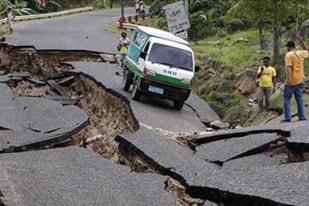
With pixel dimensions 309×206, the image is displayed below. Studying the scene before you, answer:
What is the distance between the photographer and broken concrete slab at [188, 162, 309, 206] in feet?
29.1

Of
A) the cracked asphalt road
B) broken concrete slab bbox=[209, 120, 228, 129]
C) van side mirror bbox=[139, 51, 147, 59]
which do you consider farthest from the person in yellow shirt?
van side mirror bbox=[139, 51, 147, 59]

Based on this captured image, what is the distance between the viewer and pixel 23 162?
11.1m

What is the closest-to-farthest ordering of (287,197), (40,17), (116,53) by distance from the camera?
1. (287,197)
2. (116,53)
3. (40,17)

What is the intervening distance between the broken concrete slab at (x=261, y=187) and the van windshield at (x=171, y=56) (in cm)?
764

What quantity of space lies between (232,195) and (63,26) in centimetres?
2872

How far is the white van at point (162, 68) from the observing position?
1742 cm

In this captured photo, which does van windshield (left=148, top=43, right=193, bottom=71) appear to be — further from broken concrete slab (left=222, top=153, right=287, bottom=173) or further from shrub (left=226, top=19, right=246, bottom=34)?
shrub (left=226, top=19, right=246, bottom=34)

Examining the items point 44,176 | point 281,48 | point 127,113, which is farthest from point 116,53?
point 44,176

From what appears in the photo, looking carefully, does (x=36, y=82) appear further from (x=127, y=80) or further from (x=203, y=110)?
(x=203, y=110)

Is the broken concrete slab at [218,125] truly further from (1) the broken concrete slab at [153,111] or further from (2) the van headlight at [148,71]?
(2) the van headlight at [148,71]

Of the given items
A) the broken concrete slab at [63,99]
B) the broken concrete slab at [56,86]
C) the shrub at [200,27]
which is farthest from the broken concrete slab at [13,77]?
the shrub at [200,27]

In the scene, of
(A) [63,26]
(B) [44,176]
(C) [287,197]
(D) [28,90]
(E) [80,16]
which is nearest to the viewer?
(C) [287,197]

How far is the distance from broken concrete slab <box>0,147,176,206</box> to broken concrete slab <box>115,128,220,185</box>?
51 centimetres

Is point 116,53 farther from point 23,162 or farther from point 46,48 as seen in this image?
point 23,162
